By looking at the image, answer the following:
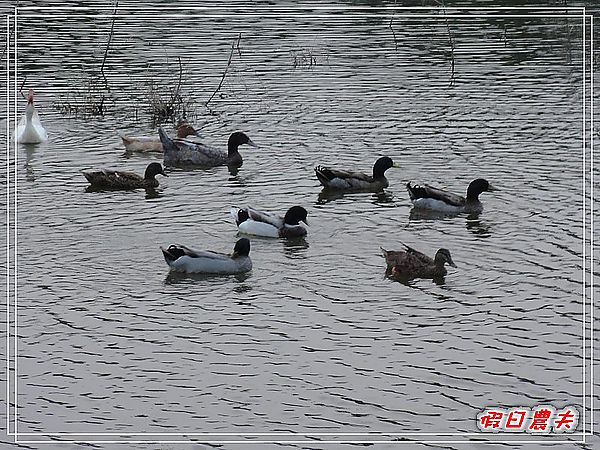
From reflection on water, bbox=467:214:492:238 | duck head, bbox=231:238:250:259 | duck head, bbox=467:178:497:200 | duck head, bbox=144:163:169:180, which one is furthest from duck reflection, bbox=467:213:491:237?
duck head, bbox=144:163:169:180

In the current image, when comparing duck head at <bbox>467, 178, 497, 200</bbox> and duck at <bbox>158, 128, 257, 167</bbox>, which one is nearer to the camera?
duck head at <bbox>467, 178, 497, 200</bbox>

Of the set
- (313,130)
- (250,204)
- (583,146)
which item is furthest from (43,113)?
(583,146)

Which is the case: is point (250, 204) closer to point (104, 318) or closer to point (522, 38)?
point (104, 318)

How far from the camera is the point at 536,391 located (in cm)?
1172

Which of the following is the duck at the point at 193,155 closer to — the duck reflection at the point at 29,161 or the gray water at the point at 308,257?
the gray water at the point at 308,257

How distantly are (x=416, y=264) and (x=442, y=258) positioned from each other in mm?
325

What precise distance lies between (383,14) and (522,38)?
4.99 metres

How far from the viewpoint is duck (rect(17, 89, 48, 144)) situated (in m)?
21.6

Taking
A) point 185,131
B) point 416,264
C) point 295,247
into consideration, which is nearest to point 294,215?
point 295,247

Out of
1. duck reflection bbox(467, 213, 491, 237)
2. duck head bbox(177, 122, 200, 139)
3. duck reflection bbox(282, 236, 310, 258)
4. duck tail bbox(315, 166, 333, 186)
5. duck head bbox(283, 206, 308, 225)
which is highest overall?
duck head bbox(177, 122, 200, 139)

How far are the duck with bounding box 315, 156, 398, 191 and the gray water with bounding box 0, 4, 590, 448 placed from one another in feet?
0.93

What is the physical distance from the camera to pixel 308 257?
15727 mm

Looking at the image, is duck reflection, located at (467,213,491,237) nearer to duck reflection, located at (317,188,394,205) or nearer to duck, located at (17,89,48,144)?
duck reflection, located at (317,188,394,205)

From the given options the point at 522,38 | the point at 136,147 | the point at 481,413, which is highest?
the point at 522,38
